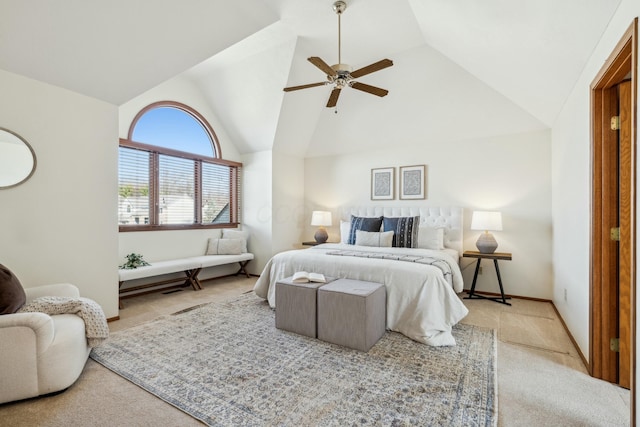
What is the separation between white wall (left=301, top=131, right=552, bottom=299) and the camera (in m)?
3.99

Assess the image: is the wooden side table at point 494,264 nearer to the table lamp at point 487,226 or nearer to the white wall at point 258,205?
the table lamp at point 487,226

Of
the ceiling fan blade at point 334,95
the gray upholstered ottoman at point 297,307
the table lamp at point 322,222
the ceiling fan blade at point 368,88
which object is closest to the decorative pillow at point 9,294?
the gray upholstered ottoman at point 297,307

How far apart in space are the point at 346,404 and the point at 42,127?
135 inches

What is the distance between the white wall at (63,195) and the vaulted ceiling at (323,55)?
189 millimetres

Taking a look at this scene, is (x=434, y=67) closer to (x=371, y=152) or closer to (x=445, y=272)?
(x=371, y=152)

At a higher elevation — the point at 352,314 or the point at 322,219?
the point at 322,219

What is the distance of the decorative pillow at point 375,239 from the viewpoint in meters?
4.29

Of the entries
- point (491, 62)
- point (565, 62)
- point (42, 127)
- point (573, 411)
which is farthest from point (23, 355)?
point (491, 62)

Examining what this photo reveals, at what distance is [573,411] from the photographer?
1750mm

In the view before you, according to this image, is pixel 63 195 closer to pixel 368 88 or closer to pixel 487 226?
pixel 368 88

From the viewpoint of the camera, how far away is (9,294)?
2070 mm

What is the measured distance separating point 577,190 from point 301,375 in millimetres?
2669

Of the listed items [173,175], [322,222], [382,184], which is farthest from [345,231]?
[173,175]

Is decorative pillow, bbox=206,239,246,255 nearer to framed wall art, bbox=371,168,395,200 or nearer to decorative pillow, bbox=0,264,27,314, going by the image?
framed wall art, bbox=371,168,395,200
